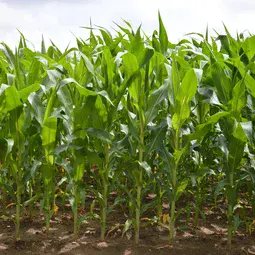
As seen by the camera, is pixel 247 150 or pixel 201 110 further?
pixel 201 110

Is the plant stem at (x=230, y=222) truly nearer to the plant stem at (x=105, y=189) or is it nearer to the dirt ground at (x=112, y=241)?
the dirt ground at (x=112, y=241)

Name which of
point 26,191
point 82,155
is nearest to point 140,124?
point 82,155

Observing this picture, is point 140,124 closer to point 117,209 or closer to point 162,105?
point 162,105

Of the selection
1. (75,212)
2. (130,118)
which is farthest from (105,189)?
(130,118)

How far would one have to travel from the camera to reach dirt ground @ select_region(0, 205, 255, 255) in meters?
3.54

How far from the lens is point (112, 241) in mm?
3656

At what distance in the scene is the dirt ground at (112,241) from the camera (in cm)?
354

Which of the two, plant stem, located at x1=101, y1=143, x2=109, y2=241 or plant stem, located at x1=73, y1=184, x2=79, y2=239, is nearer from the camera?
plant stem, located at x1=101, y1=143, x2=109, y2=241

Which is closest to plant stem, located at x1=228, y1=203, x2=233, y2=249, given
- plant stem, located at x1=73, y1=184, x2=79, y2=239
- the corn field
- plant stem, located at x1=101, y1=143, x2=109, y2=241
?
the corn field

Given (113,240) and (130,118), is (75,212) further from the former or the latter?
(130,118)

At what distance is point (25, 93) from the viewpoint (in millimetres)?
3426

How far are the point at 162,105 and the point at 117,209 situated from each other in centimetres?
108

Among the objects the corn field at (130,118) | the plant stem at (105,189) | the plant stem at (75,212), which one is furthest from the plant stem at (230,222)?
the plant stem at (75,212)

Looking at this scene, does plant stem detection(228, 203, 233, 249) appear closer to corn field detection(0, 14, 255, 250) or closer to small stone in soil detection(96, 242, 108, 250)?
corn field detection(0, 14, 255, 250)
